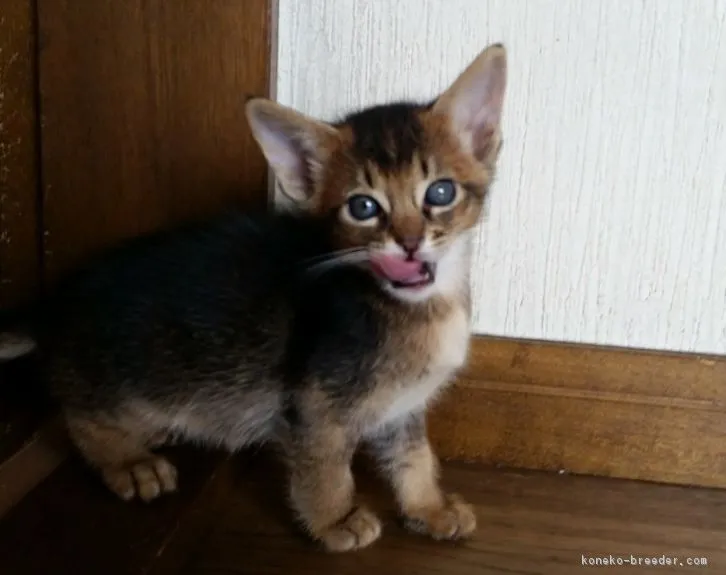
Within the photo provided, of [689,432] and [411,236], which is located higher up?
[411,236]

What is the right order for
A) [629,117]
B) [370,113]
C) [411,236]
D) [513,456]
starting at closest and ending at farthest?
[411,236]
[370,113]
[629,117]
[513,456]

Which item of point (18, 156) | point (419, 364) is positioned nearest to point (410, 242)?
point (419, 364)

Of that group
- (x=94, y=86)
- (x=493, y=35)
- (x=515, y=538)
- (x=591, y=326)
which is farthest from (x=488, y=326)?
(x=94, y=86)

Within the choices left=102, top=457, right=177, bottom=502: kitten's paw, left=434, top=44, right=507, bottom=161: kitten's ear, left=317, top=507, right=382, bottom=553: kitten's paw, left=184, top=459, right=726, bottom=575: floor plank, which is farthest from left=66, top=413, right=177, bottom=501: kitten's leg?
left=434, top=44, right=507, bottom=161: kitten's ear

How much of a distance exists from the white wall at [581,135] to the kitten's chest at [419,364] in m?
0.25

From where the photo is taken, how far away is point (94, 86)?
4.16 feet

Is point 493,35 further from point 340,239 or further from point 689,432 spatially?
point 689,432

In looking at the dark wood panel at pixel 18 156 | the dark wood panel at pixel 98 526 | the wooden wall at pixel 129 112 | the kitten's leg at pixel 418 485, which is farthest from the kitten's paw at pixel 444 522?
the dark wood panel at pixel 18 156

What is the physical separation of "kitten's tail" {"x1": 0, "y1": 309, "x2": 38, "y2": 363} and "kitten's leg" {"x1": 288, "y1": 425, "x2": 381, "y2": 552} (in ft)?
1.38

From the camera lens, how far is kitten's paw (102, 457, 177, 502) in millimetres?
1114

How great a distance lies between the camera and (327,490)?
1.06m

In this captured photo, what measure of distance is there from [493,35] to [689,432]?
655mm

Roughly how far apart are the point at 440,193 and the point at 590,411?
1.63ft

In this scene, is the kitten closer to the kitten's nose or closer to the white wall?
the kitten's nose
